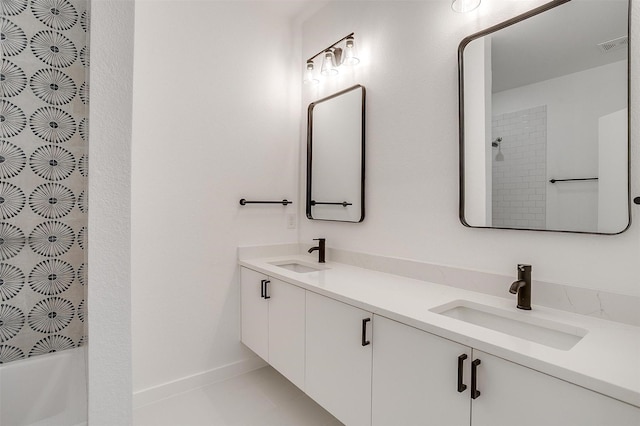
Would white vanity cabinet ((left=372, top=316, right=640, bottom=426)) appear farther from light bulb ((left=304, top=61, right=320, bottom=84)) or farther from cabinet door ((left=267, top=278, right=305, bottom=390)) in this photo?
light bulb ((left=304, top=61, right=320, bottom=84))

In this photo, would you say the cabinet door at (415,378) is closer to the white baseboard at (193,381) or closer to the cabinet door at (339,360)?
the cabinet door at (339,360)

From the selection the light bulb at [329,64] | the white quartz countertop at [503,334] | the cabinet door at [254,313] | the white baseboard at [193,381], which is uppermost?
the light bulb at [329,64]

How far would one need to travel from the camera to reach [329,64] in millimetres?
2285

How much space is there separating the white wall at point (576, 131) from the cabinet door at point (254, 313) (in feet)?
5.10

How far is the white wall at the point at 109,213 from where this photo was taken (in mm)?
824

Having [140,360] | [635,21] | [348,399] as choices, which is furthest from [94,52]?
[140,360]

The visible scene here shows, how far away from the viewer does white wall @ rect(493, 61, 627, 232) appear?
1177 mm

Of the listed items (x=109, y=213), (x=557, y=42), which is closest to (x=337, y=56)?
(x=557, y=42)

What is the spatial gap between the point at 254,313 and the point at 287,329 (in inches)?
16.4

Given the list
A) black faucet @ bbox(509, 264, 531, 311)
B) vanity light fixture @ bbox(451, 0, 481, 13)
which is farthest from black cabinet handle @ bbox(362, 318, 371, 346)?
vanity light fixture @ bbox(451, 0, 481, 13)

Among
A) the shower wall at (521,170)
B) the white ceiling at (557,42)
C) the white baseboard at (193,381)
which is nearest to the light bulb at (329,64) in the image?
the white ceiling at (557,42)

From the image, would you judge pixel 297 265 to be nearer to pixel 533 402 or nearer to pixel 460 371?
pixel 460 371

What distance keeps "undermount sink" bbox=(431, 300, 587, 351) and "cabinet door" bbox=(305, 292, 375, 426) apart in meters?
0.36

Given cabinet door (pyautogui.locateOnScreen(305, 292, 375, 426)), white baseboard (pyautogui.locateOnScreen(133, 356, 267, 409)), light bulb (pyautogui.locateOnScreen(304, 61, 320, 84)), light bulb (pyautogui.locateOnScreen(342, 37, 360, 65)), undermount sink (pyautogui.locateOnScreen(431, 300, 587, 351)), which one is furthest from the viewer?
light bulb (pyautogui.locateOnScreen(304, 61, 320, 84))
